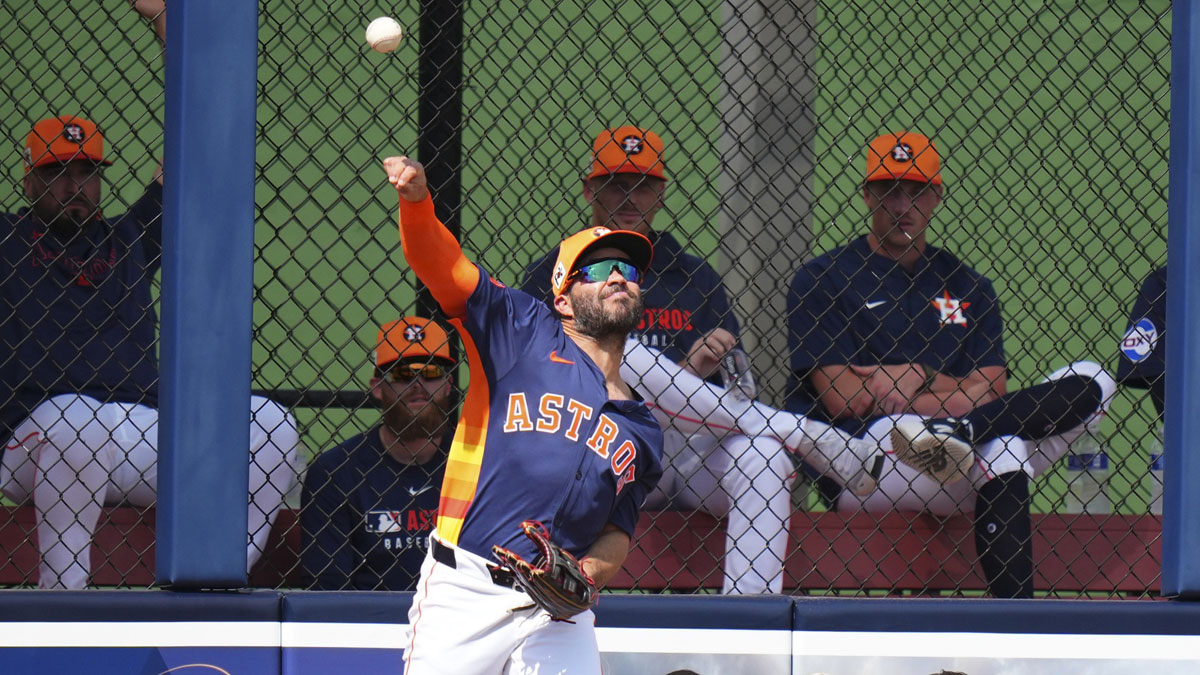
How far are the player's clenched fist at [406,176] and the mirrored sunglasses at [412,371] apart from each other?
135 centimetres

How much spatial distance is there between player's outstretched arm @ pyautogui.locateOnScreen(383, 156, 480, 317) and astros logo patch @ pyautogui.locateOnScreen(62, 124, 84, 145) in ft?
5.08

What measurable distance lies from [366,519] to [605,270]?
4.07 ft

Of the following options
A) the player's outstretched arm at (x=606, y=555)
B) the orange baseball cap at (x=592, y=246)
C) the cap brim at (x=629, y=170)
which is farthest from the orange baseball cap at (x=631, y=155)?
the player's outstretched arm at (x=606, y=555)

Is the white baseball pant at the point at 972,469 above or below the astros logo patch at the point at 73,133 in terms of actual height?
below

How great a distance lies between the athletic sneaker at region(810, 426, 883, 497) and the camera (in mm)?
4098

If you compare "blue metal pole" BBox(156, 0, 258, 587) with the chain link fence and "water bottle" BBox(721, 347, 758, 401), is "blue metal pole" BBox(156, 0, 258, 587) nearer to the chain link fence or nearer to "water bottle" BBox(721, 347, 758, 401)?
the chain link fence

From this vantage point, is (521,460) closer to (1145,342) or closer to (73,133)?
(73,133)

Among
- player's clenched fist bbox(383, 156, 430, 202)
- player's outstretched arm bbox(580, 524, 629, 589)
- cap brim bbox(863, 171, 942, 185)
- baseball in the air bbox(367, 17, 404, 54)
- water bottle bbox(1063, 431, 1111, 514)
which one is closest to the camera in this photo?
player's clenched fist bbox(383, 156, 430, 202)

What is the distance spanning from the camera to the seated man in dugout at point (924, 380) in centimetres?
402

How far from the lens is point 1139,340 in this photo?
163 inches

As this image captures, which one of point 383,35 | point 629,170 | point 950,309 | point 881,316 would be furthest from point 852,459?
point 383,35

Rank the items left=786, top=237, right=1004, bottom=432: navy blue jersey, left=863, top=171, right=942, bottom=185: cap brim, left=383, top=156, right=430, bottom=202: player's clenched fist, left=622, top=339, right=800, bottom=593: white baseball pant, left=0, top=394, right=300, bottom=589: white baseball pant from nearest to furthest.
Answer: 1. left=383, top=156, right=430, bottom=202: player's clenched fist
2. left=0, top=394, right=300, bottom=589: white baseball pant
3. left=622, top=339, right=800, bottom=593: white baseball pant
4. left=786, top=237, right=1004, bottom=432: navy blue jersey
5. left=863, top=171, right=942, bottom=185: cap brim

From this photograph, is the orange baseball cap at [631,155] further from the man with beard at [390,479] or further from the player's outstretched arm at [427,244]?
the player's outstretched arm at [427,244]

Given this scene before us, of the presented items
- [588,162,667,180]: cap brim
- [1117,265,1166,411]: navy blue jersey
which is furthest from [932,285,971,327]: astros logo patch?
[588,162,667,180]: cap brim
